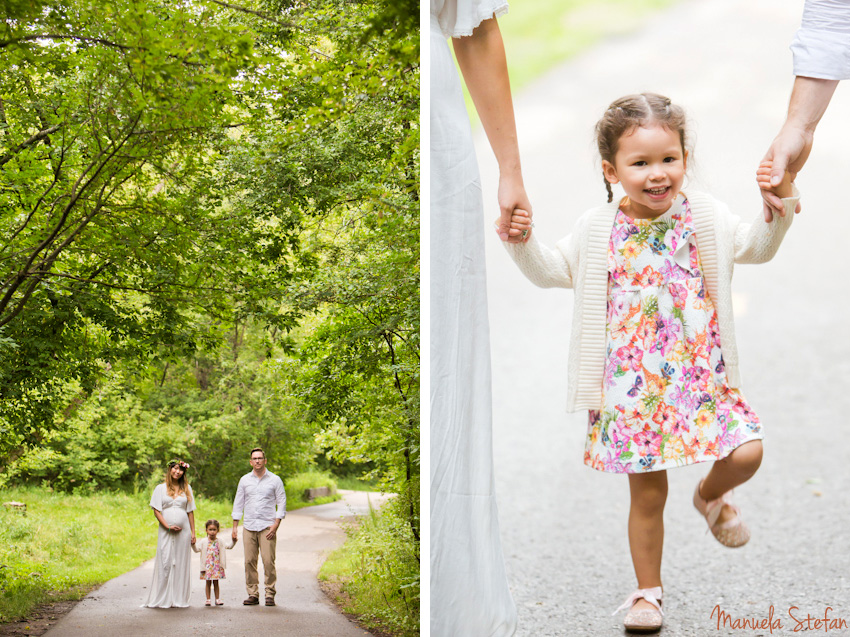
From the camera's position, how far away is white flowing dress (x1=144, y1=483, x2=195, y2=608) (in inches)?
80.5

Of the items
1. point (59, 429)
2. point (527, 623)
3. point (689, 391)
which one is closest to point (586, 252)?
point (689, 391)

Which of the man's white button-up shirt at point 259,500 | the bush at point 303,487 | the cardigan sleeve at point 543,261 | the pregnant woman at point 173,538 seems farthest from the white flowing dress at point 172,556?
the cardigan sleeve at point 543,261

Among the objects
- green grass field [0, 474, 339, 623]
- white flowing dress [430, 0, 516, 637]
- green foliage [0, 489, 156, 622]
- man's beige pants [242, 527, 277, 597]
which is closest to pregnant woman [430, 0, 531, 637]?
white flowing dress [430, 0, 516, 637]

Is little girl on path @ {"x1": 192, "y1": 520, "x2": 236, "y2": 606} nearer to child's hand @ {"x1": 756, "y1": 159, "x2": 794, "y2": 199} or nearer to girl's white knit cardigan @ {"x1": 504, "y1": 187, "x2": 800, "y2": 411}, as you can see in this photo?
girl's white knit cardigan @ {"x1": 504, "y1": 187, "x2": 800, "y2": 411}

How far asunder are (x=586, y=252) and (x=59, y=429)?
145cm

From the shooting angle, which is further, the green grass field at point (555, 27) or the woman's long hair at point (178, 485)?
the green grass field at point (555, 27)

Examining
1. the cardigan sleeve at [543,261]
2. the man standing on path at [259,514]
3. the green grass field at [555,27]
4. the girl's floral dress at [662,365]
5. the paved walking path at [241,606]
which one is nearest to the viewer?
the girl's floral dress at [662,365]

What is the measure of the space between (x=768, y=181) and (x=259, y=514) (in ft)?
4.88

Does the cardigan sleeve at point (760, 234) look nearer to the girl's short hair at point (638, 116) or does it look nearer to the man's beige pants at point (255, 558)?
the girl's short hair at point (638, 116)

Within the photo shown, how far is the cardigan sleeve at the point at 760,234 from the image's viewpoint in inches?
66.9

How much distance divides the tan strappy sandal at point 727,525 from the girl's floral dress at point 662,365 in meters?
0.17

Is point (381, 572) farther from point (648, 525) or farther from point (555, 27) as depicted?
point (555, 27)

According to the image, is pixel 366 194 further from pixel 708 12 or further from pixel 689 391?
pixel 708 12

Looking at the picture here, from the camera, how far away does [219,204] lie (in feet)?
7.54
